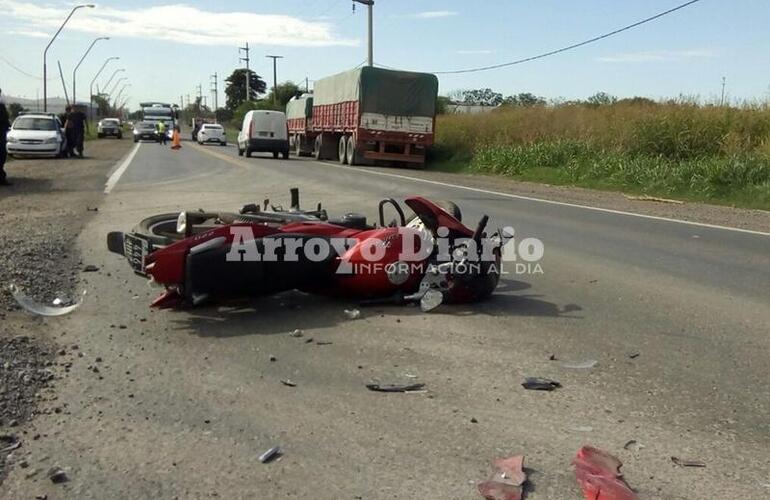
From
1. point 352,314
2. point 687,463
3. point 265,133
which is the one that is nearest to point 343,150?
point 265,133

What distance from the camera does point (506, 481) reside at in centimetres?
335

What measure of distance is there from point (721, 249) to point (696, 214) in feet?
15.8

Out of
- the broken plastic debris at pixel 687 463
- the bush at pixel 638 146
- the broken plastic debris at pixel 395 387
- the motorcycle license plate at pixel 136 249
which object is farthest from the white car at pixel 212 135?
the broken plastic debris at pixel 687 463

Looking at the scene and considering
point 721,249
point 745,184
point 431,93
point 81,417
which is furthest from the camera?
point 431,93

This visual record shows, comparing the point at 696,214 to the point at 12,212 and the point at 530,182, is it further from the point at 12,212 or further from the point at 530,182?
the point at 12,212

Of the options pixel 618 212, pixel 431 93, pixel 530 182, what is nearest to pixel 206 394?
pixel 618 212

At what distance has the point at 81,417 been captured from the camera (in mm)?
4008

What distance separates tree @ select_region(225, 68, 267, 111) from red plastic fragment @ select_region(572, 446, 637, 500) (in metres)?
125

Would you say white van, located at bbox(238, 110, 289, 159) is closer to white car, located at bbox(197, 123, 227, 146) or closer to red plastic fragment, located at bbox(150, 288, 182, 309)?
white car, located at bbox(197, 123, 227, 146)

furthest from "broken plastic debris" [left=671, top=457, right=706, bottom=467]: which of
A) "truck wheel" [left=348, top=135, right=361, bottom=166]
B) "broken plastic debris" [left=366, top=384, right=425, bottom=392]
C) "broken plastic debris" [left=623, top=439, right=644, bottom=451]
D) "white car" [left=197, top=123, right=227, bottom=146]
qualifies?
"white car" [left=197, top=123, right=227, bottom=146]

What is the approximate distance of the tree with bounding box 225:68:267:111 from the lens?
415 feet

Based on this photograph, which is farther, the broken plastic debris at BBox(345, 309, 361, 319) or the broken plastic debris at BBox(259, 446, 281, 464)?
the broken plastic debris at BBox(345, 309, 361, 319)

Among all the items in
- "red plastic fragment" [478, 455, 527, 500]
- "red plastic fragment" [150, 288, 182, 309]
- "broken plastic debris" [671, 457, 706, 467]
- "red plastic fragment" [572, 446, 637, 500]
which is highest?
"red plastic fragment" [150, 288, 182, 309]

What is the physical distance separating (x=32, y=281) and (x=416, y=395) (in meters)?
4.22
